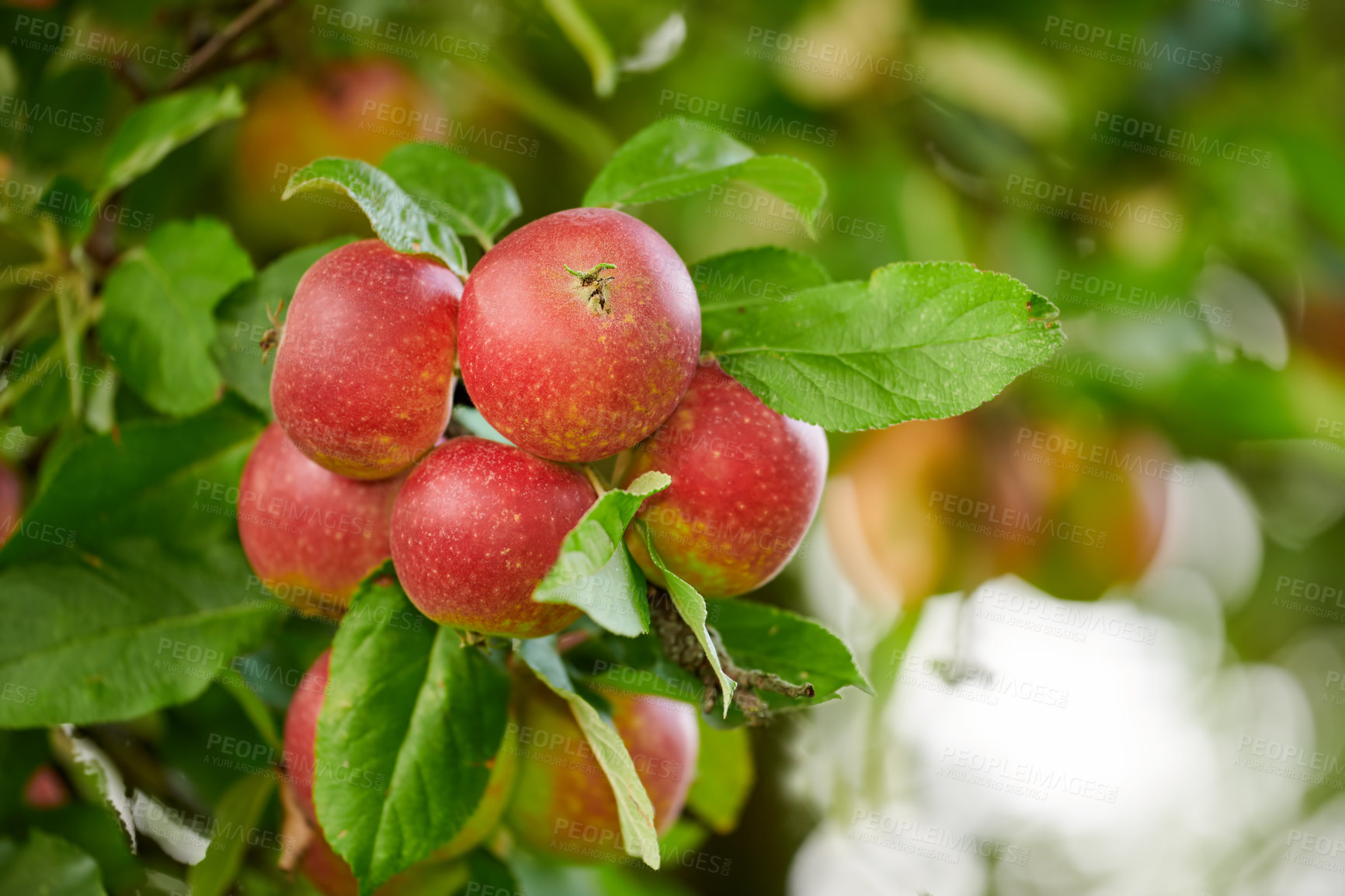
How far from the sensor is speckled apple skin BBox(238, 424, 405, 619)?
724mm

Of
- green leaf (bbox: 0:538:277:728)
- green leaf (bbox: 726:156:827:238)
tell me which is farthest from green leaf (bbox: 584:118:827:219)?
green leaf (bbox: 0:538:277:728)

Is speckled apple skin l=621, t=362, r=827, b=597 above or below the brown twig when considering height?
below

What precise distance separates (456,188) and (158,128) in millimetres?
313

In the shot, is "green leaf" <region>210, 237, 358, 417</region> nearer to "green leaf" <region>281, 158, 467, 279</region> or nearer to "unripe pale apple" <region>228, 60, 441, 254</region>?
"green leaf" <region>281, 158, 467, 279</region>

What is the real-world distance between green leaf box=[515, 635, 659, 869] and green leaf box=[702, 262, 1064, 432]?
0.22 m

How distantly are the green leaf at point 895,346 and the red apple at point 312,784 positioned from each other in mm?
335

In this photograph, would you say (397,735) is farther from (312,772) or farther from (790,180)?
(790,180)

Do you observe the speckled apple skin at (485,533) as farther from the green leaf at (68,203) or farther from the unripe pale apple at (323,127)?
the unripe pale apple at (323,127)

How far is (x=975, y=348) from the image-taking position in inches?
24.5

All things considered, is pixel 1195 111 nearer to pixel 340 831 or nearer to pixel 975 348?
pixel 975 348

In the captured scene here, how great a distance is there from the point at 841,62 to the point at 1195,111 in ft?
2.05

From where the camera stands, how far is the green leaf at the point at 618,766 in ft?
1.94

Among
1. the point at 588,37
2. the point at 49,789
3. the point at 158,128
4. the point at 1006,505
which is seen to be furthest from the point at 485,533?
the point at 1006,505

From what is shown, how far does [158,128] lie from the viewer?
2.94 ft
